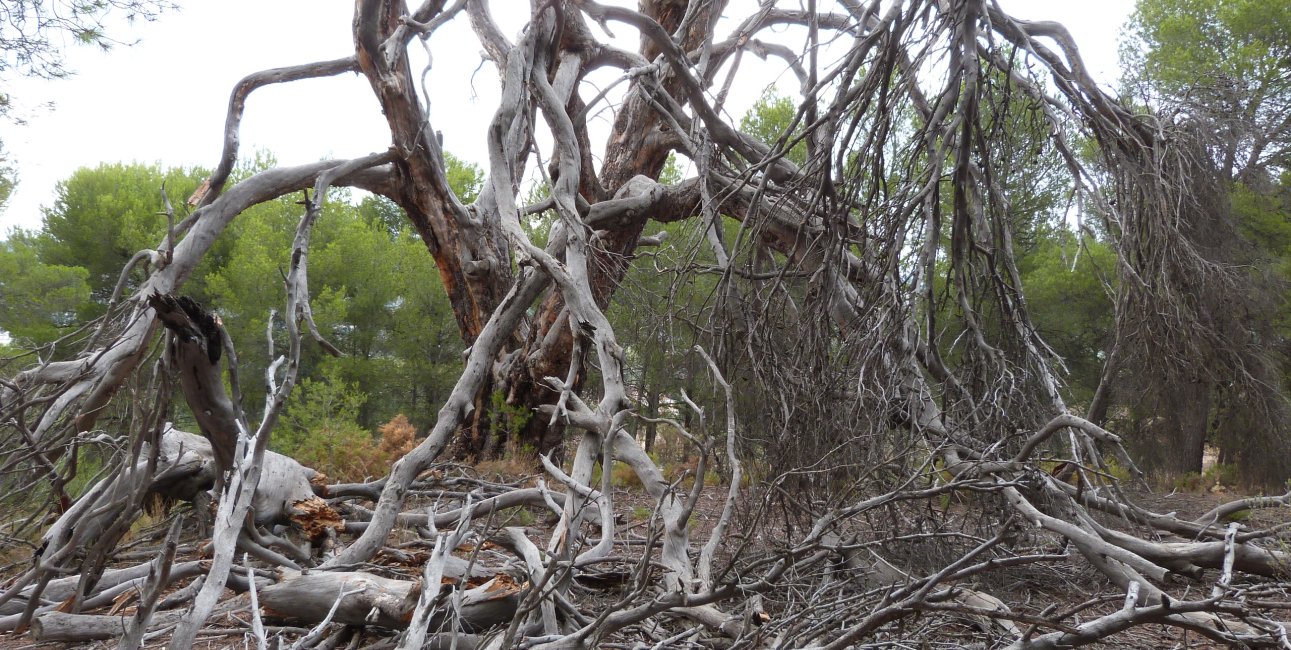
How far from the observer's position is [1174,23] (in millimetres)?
10133

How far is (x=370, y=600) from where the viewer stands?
2.64 meters

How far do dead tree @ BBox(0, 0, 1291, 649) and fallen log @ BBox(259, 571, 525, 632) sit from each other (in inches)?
0.5

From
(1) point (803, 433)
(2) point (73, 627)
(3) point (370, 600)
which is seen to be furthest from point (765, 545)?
(2) point (73, 627)

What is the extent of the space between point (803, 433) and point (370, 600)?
1.91 m

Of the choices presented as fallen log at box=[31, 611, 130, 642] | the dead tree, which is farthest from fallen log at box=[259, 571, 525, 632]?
fallen log at box=[31, 611, 130, 642]

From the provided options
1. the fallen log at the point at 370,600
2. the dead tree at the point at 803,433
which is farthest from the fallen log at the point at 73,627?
the fallen log at the point at 370,600

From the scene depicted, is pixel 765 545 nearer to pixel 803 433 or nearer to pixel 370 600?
pixel 803 433

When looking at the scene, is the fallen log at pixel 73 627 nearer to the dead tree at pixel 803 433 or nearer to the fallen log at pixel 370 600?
the dead tree at pixel 803 433

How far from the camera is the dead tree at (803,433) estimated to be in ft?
6.66

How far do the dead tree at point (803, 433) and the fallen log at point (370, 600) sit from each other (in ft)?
0.04

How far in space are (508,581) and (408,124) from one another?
175 inches

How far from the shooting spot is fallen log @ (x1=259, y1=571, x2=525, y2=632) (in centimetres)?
260

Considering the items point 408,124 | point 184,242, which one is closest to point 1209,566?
point 184,242

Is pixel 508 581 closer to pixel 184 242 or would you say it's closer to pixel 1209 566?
pixel 1209 566
